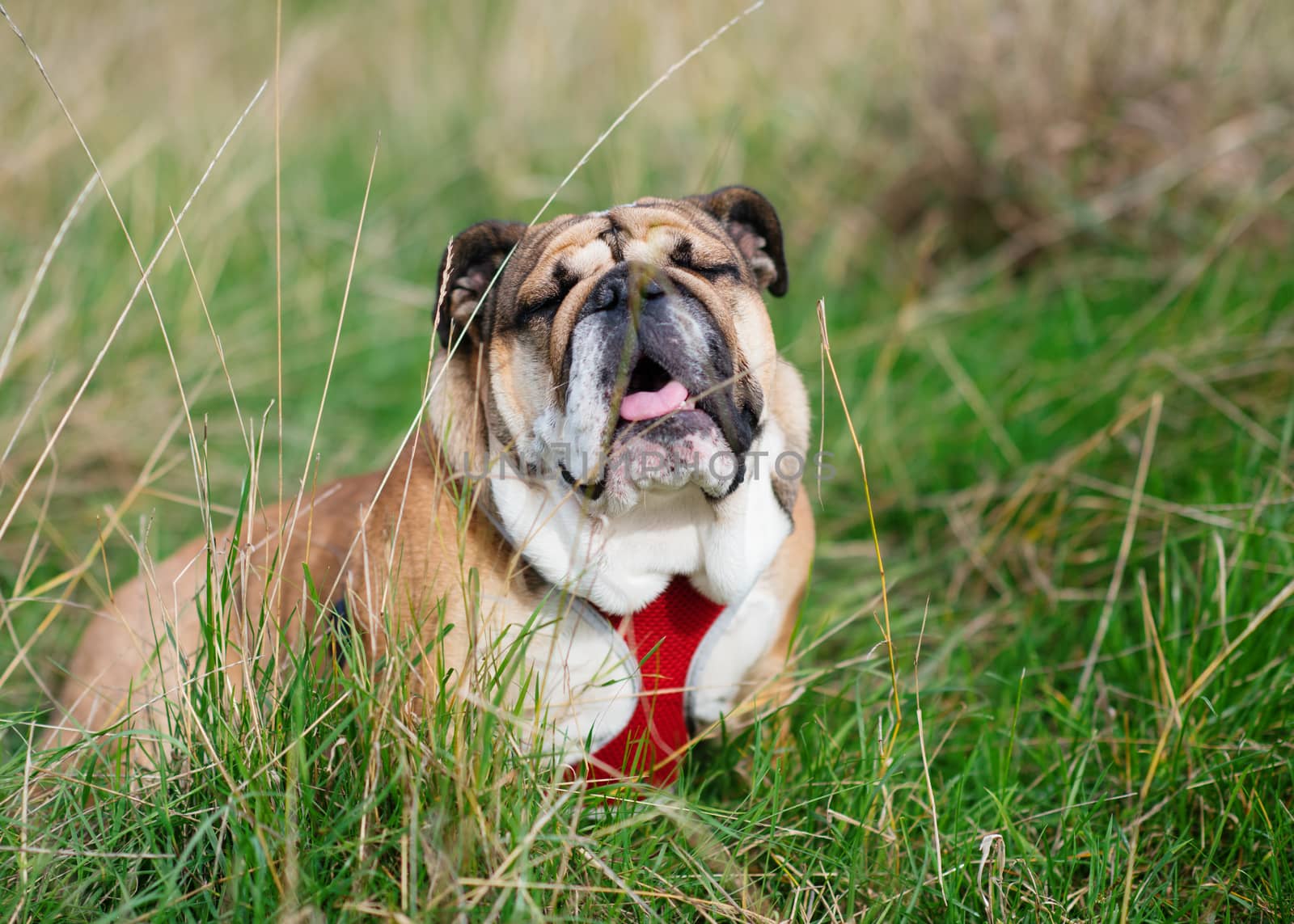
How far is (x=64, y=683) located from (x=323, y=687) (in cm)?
163

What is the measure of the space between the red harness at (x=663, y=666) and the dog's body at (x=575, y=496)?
35 mm

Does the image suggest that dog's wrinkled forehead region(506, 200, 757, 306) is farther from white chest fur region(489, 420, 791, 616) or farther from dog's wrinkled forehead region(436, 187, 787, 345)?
white chest fur region(489, 420, 791, 616)

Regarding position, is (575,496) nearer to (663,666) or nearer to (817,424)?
(663,666)

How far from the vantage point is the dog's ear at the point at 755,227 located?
2980mm

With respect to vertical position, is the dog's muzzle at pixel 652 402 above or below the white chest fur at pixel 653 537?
above

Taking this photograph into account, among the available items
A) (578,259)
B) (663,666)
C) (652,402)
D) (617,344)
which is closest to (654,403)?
(652,402)

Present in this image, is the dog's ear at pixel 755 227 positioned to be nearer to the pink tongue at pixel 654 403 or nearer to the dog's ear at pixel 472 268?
the dog's ear at pixel 472 268

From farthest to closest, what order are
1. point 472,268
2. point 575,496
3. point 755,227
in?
point 755,227, point 472,268, point 575,496

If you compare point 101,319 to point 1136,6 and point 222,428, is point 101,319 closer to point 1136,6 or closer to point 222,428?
point 222,428

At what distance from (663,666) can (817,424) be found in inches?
72.5

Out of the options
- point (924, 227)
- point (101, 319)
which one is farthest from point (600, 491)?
point (924, 227)

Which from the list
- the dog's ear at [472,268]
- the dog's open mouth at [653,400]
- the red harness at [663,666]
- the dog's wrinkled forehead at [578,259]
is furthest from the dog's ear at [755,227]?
the red harness at [663,666]

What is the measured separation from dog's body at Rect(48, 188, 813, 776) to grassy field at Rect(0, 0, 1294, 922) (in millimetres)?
252

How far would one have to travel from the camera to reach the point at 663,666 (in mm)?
2691
